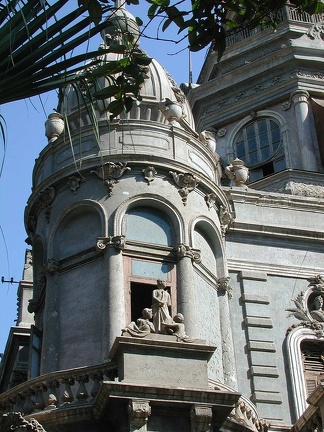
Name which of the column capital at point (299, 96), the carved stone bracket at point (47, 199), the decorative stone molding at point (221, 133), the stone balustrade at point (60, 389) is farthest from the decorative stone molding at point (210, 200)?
the decorative stone molding at point (221, 133)

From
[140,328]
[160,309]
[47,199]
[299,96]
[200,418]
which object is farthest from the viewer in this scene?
[299,96]

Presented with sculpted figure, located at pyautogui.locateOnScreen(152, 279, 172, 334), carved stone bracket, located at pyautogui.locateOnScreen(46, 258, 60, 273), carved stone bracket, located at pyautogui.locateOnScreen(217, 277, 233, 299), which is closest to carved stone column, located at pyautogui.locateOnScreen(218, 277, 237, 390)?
carved stone bracket, located at pyautogui.locateOnScreen(217, 277, 233, 299)

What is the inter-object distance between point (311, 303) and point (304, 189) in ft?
26.3

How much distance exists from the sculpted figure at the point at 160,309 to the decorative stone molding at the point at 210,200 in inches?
137

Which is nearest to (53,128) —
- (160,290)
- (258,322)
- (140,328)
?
(160,290)

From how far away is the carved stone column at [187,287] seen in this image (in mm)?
17453

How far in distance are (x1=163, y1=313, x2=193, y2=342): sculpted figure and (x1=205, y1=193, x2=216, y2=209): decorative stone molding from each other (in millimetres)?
4315

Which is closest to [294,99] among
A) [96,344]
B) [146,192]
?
[146,192]

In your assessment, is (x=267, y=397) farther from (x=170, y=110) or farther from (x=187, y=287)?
(x=170, y=110)

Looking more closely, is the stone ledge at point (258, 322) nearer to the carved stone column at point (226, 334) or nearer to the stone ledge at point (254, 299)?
the stone ledge at point (254, 299)

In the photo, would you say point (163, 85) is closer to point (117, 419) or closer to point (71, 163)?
point (71, 163)

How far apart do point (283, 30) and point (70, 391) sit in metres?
21.9

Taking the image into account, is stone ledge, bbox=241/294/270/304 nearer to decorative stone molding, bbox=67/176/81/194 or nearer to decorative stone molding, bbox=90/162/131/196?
decorative stone molding, bbox=90/162/131/196

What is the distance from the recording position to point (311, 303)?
66.9ft
